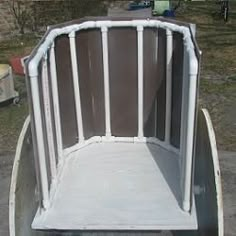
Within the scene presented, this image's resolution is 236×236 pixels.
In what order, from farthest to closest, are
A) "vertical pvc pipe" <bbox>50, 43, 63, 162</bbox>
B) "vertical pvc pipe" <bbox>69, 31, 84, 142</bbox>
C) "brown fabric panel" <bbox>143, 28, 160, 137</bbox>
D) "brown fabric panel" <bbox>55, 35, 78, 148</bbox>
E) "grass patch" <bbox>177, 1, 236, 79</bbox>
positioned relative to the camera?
1. "grass patch" <bbox>177, 1, 236, 79</bbox>
2. "brown fabric panel" <bbox>143, 28, 160, 137</bbox>
3. "vertical pvc pipe" <bbox>69, 31, 84, 142</bbox>
4. "brown fabric panel" <bbox>55, 35, 78, 148</bbox>
5. "vertical pvc pipe" <bbox>50, 43, 63, 162</bbox>

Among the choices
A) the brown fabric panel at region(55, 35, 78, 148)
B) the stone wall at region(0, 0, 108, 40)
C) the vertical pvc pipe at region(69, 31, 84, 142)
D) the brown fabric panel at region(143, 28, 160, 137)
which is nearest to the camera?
the brown fabric panel at region(55, 35, 78, 148)

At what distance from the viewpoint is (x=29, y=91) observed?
2.80 meters

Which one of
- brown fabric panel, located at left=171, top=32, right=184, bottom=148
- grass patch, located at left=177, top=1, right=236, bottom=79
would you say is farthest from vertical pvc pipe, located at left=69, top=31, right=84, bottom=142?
grass patch, located at left=177, top=1, right=236, bottom=79

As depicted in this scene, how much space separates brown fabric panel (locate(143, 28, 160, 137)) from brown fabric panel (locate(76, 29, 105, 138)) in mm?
368

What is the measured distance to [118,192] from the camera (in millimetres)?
3371

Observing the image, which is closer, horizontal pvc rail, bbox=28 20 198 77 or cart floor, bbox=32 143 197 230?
horizontal pvc rail, bbox=28 20 198 77

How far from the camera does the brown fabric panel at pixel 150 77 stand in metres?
3.94

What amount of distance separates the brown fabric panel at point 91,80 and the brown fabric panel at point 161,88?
484mm

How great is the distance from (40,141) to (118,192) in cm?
74

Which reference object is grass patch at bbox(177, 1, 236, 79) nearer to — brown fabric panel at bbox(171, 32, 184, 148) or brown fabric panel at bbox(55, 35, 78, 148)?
brown fabric panel at bbox(171, 32, 184, 148)

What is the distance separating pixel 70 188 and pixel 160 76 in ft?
3.95

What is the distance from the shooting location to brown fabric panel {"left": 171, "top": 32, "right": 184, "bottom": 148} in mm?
3583

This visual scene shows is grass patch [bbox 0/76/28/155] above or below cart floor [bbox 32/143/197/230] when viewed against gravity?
below

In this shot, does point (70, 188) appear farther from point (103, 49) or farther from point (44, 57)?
point (103, 49)
